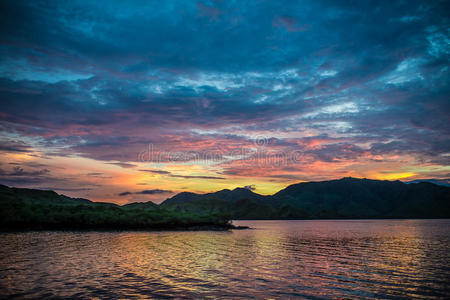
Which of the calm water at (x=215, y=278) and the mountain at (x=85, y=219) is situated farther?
the mountain at (x=85, y=219)

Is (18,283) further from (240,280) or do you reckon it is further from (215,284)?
(240,280)

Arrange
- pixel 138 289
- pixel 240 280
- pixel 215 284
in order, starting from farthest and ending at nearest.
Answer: pixel 240 280 < pixel 215 284 < pixel 138 289

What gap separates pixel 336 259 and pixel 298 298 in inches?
954

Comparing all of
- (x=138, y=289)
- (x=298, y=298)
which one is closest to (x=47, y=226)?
(x=138, y=289)

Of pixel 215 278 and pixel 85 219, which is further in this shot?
pixel 85 219

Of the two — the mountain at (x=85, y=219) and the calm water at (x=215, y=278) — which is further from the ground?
the calm water at (x=215, y=278)

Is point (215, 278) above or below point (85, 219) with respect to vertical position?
above

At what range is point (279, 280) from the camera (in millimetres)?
26422

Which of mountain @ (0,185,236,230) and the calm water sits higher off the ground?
the calm water

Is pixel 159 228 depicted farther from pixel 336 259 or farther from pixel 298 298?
pixel 298 298

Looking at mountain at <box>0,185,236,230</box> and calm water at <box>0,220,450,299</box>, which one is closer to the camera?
calm water at <box>0,220,450,299</box>

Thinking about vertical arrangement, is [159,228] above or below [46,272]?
below

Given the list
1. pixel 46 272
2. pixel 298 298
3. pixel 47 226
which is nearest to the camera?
pixel 298 298

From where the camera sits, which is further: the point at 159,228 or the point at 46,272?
the point at 159,228
